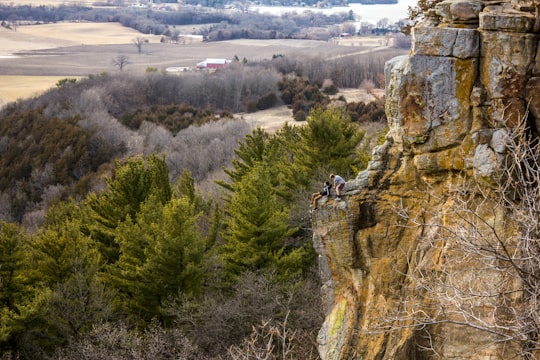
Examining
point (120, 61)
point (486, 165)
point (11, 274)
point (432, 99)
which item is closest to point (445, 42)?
point (432, 99)

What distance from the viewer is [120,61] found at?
104m

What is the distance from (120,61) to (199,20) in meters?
58.7

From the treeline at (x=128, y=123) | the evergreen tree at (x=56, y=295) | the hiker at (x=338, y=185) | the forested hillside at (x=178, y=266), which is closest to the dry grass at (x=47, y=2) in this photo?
the treeline at (x=128, y=123)

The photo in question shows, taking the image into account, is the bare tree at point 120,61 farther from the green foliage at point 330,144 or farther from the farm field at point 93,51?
the green foliage at point 330,144

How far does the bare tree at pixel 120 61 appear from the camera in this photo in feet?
336

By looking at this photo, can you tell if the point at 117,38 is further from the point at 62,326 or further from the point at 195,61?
the point at 62,326

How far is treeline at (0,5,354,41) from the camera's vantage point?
137 metres

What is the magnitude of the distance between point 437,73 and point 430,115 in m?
0.78

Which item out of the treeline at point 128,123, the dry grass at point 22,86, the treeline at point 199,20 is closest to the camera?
the treeline at point 128,123

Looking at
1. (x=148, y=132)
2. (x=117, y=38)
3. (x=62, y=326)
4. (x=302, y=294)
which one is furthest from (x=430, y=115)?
(x=117, y=38)

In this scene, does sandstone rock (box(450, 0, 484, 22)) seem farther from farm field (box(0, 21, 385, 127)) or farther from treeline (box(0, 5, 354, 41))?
treeline (box(0, 5, 354, 41))

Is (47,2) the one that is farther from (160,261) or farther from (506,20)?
(506,20)

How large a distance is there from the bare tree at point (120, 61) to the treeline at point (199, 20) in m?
30.9

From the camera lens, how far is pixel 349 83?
293ft
